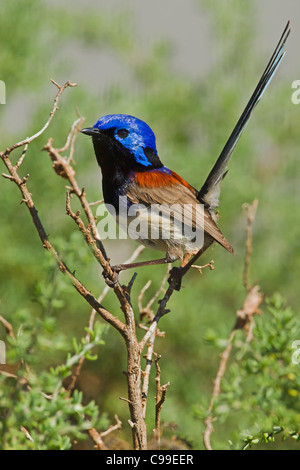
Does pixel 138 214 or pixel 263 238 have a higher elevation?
pixel 263 238

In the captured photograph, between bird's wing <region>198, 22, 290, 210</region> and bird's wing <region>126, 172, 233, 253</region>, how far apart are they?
55 mm

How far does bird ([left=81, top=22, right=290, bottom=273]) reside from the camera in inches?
97.3

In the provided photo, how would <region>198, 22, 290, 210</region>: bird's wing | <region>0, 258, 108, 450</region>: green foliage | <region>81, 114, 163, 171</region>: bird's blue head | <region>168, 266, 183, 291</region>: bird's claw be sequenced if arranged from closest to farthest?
<region>0, 258, 108, 450</region>: green foliage < <region>198, 22, 290, 210</region>: bird's wing < <region>168, 266, 183, 291</region>: bird's claw < <region>81, 114, 163, 171</region>: bird's blue head

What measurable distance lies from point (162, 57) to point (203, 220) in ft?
7.16

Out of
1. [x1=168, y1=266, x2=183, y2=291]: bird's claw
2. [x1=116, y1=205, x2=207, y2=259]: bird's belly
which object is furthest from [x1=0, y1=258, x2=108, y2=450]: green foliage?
[x1=116, y1=205, x2=207, y2=259]: bird's belly

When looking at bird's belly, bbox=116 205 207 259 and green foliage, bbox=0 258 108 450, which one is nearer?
green foliage, bbox=0 258 108 450

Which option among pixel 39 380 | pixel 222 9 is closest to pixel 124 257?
pixel 222 9

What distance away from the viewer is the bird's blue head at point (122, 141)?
2463mm

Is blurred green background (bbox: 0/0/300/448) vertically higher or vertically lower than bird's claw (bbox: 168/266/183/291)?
higher

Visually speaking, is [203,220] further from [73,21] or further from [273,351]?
[73,21]

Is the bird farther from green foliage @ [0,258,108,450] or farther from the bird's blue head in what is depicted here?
green foliage @ [0,258,108,450]

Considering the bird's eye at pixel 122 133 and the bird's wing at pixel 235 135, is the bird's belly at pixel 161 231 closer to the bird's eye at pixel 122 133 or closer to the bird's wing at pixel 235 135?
the bird's wing at pixel 235 135

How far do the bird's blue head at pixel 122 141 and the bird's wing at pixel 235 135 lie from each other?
0.26 m

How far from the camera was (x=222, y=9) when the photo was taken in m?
4.32
